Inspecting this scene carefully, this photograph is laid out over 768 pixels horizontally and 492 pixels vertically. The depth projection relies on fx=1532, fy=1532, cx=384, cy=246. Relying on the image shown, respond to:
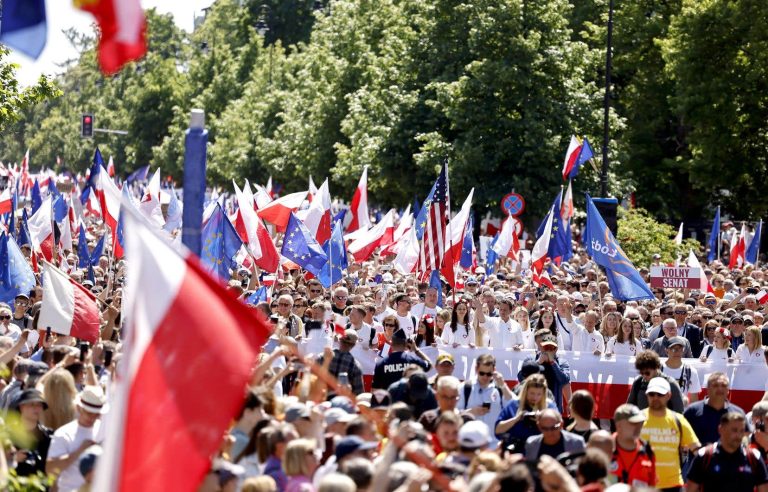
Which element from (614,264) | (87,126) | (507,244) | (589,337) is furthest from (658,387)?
(87,126)

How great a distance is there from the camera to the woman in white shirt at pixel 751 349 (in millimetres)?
15359

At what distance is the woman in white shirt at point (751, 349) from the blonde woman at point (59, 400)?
7.75 m

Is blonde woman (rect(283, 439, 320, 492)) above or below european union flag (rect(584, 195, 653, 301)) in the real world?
below

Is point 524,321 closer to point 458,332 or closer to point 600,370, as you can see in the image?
point 458,332

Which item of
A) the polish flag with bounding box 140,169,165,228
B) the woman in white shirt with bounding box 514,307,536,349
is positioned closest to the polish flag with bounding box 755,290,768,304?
the woman in white shirt with bounding box 514,307,536,349

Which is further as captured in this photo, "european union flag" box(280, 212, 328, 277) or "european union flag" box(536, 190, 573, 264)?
"european union flag" box(536, 190, 573, 264)

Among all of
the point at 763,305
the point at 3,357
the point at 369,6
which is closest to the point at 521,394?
the point at 3,357

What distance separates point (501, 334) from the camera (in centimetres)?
1623

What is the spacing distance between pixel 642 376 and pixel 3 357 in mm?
4994

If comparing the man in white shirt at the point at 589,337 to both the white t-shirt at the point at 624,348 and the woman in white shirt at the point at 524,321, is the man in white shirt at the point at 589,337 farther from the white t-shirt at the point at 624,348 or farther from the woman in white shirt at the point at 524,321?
the woman in white shirt at the point at 524,321

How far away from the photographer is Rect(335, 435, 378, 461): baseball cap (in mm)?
8492

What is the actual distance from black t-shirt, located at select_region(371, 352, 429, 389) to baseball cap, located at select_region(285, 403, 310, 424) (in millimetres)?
3626

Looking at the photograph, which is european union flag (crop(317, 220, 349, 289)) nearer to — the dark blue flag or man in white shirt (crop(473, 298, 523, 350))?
man in white shirt (crop(473, 298, 523, 350))

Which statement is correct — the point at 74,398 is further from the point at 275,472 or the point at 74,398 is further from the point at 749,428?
the point at 749,428
